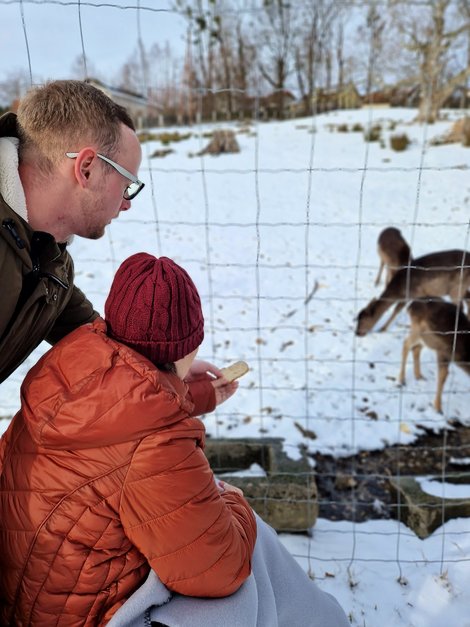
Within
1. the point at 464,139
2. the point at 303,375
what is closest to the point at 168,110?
the point at 464,139

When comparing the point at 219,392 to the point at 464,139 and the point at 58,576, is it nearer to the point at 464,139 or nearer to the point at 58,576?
the point at 58,576

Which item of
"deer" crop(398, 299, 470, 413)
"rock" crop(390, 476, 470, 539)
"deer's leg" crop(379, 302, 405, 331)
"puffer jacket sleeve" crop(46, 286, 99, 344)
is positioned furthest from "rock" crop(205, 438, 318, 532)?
"deer's leg" crop(379, 302, 405, 331)

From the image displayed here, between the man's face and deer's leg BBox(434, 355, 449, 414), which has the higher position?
the man's face

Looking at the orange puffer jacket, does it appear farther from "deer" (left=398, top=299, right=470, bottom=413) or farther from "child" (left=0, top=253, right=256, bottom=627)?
"deer" (left=398, top=299, right=470, bottom=413)

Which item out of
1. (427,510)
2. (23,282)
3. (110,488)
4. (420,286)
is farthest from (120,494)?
(420,286)

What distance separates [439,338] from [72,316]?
13.9 feet

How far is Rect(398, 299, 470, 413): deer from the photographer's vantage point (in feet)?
17.3

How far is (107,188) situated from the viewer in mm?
1750

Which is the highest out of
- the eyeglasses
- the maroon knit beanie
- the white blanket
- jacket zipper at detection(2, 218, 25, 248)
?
the eyeglasses

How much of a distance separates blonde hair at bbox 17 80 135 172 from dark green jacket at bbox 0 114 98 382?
9 centimetres

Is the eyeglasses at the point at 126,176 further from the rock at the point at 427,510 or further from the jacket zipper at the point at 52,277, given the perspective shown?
the rock at the point at 427,510

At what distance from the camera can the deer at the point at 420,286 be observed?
6770mm

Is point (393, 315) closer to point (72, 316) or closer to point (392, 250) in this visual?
point (392, 250)

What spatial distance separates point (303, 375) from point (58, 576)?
4.28 m
